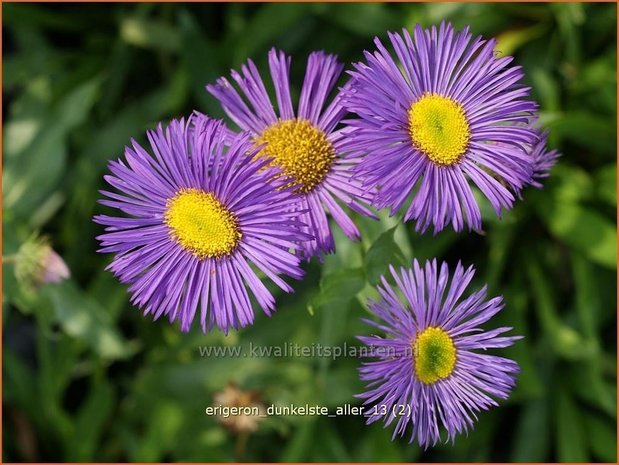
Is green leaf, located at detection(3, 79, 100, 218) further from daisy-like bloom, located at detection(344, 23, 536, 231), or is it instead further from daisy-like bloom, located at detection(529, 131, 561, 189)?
daisy-like bloom, located at detection(529, 131, 561, 189)

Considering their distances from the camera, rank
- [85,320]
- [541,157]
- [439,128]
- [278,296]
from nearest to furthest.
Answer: [439,128] < [541,157] < [85,320] < [278,296]

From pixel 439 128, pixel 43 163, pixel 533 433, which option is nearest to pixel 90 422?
pixel 43 163

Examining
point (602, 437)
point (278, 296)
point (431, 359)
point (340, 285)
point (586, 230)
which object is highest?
point (586, 230)

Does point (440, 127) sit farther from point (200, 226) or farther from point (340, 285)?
point (200, 226)

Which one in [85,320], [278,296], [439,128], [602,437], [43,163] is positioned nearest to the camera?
[439,128]

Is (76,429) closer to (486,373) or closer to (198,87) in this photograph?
(198,87)

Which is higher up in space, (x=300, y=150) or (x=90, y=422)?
(x=300, y=150)

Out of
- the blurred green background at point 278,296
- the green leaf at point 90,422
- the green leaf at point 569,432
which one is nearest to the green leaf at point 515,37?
the blurred green background at point 278,296

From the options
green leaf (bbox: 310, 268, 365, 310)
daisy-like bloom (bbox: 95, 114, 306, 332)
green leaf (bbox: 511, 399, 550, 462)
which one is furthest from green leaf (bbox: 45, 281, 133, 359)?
green leaf (bbox: 511, 399, 550, 462)
